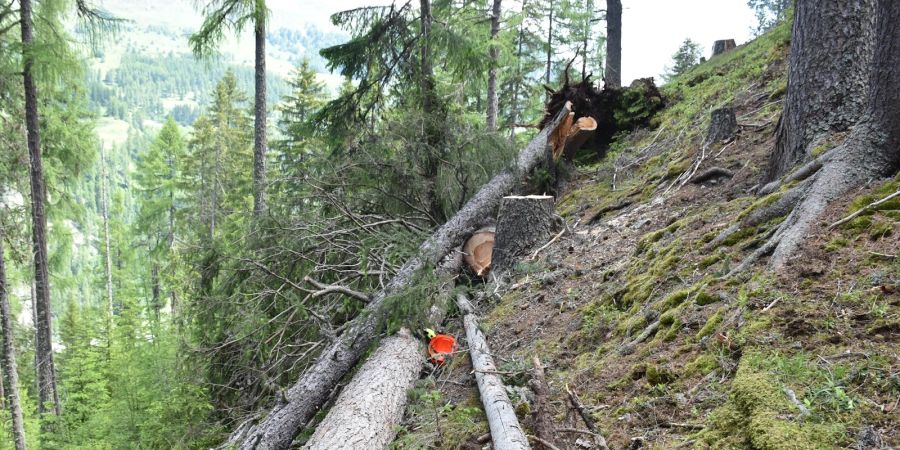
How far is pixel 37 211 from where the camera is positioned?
10.5m

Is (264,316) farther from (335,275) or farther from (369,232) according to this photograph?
(369,232)

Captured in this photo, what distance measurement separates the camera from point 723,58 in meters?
11.6

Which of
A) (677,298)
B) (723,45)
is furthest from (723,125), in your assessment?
(723,45)

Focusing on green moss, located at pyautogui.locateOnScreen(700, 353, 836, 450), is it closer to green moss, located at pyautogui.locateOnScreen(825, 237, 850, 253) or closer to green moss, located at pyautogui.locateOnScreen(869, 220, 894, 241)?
green moss, located at pyautogui.locateOnScreen(825, 237, 850, 253)

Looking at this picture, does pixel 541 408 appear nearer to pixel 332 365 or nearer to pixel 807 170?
pixel 332 365

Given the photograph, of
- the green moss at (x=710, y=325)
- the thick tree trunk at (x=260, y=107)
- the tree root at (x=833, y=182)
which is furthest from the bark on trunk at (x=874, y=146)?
the thick tree trunk at (x=260, y=107)

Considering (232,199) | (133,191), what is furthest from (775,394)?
(133,191)

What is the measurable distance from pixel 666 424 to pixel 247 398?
459 cm

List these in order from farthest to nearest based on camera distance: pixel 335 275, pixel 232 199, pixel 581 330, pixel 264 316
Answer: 1. pixel 232 199
2. pixel 335 275
3. pixel 264 316
4. pixel 581 330

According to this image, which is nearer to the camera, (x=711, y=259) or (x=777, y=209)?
(x=777, y=209)

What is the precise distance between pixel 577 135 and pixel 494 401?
273 inches

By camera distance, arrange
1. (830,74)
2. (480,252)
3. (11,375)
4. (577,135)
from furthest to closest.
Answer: (11,375) → (577,135) → (480,252) → (830,74)

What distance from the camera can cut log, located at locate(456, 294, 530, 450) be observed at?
2.80 metres

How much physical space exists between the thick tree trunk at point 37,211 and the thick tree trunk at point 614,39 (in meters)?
13.1
